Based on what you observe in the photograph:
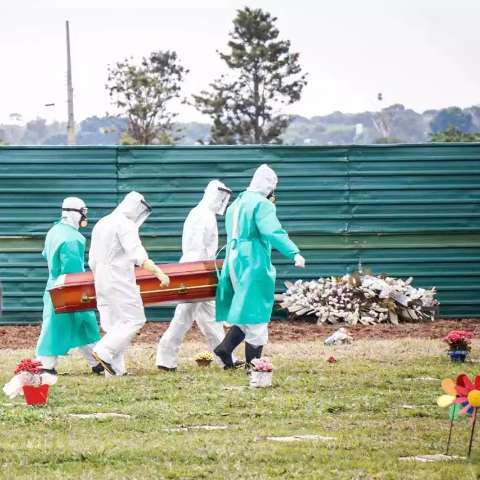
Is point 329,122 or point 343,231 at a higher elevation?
point 343,231

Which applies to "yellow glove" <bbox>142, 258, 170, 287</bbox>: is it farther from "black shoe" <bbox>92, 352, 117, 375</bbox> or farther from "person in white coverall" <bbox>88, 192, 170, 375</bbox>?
"black shoe" <bbox>92, 352, 117, 375</bbox>

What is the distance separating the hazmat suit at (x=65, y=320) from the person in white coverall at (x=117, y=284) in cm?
37

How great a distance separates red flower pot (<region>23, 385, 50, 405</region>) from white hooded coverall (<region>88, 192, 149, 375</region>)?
8.98 feet

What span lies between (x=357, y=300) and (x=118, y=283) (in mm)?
6032

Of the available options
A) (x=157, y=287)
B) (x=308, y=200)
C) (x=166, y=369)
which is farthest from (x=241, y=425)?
(x=308, y=200)

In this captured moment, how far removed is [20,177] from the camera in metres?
20.7

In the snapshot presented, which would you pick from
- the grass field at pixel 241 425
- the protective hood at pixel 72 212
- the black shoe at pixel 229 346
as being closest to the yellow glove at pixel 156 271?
the black shoe at pixel 229 346

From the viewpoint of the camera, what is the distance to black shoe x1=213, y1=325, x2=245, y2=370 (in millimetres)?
14812

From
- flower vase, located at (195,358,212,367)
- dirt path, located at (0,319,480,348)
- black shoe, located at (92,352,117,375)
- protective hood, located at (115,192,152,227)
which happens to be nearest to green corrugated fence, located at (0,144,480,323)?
dirt path, located at (0,319,480,348)

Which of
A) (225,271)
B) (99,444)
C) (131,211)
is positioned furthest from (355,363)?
(99,444)

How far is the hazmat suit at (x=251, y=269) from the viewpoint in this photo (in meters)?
14.6

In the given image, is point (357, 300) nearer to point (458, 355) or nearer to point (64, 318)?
point (458, 355)

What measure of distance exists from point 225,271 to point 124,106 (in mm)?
46313

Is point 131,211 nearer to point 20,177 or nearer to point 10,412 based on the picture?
point 10,412
